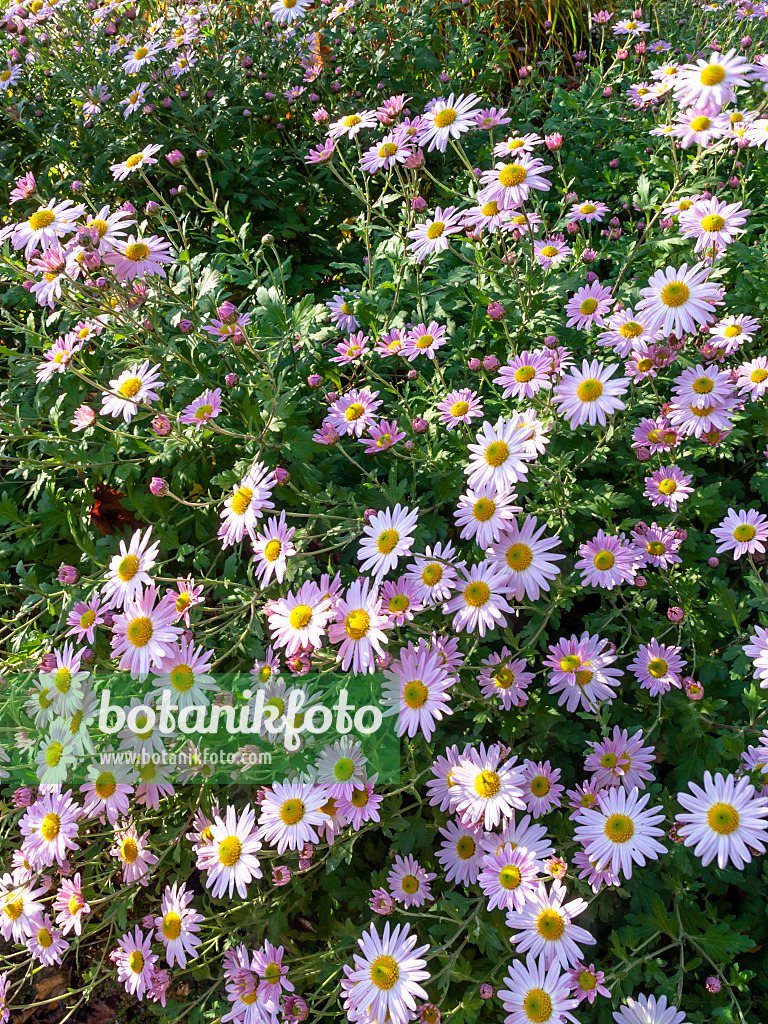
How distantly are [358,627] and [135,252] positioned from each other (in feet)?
6.20

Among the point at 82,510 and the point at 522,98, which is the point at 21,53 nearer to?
the point at 522,98

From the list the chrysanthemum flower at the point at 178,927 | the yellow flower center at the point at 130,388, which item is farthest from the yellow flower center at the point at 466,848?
the yellow flower center at the point at 130,388

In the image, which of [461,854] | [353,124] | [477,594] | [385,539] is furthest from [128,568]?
[353,124]

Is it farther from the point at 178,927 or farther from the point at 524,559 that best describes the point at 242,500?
the point at 178,927

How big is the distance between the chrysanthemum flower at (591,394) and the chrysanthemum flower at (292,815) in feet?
4.88

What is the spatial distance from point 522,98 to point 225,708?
4.92 m

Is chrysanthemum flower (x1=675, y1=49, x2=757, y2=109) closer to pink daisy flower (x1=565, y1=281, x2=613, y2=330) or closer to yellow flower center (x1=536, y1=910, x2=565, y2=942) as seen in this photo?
pink daisy flower (x1=565, y1=281, x2=613, y2=330)

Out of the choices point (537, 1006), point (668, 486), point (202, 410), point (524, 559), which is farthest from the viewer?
point (202, 410)

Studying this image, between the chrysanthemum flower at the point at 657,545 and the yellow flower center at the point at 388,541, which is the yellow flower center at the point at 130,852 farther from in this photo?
the chrysanthemum flower at the point at 657,545

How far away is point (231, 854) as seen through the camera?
2375 mm

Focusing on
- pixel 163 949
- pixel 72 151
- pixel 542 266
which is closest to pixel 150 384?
pixel 542 266

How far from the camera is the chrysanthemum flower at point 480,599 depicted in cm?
233

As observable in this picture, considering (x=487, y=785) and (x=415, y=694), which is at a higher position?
(x=415, y=694)

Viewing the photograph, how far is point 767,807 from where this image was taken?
6.66 ft
